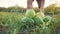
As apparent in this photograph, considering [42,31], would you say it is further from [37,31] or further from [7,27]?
[7,27]

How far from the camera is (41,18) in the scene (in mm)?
1053

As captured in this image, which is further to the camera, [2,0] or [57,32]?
[2,0]

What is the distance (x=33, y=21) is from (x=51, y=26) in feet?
0.31

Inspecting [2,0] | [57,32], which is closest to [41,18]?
[57,32]

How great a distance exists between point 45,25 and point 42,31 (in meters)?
0.04

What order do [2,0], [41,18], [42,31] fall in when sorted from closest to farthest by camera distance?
[42,31]
[41,18]
[2,0]

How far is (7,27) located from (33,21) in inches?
5.4

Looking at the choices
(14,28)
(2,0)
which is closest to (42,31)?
(14,28)

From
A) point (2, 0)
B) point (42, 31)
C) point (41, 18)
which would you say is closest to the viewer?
point (42, 31)

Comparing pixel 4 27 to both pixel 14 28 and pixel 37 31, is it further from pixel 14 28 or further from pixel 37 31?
pixel 37 31

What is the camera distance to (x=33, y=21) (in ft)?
3.28

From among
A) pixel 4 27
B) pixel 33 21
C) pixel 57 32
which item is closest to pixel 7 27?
pixel 4 27

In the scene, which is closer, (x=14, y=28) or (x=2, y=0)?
(x=14, y=28)

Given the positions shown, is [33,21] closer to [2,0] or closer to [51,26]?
[51,26]
